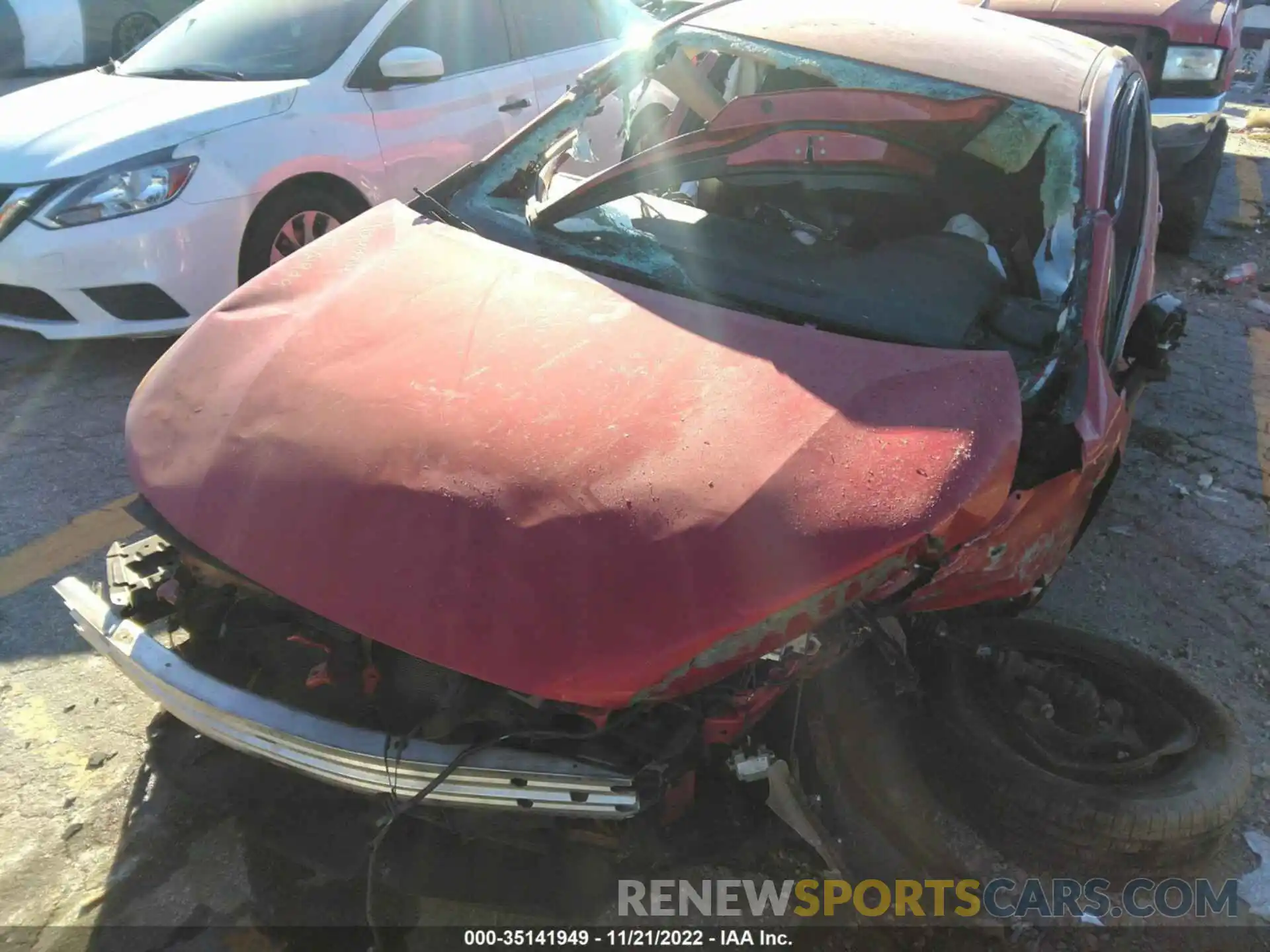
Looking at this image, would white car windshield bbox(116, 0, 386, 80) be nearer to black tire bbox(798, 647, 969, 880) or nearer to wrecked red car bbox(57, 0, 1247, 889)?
wrecked red car bbox(57, 0, 1247, 889)

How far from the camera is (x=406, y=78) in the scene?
421cm

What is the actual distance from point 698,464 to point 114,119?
3.52m

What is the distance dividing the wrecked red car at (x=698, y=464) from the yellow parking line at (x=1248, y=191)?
213 inches

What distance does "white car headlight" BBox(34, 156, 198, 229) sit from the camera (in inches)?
143

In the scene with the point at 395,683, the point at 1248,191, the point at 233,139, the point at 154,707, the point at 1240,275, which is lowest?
the point at 1248,191

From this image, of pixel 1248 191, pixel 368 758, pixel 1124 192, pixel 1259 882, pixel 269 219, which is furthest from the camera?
pixel 1248 191

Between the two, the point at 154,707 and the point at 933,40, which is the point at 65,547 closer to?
the point at 154,707

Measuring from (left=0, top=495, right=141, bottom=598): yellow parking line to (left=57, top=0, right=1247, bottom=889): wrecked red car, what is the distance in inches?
43.2

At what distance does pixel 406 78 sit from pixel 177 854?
3.42 metres

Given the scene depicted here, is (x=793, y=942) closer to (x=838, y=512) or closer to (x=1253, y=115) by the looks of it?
(x=838, y=512)

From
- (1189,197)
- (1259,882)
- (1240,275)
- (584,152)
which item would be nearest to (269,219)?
(584,152)

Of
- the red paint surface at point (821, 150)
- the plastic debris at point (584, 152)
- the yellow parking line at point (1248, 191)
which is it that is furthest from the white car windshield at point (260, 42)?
the yellow parking line at point (1248, 191)

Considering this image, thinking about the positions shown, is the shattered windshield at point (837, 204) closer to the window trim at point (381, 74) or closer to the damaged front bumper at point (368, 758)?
the damaged front bumper at point (368, 758)

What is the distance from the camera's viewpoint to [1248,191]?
7887 millimetres
